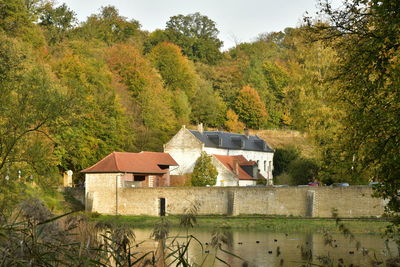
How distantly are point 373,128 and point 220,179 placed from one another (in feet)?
111

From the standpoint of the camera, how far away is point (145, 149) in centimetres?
5191

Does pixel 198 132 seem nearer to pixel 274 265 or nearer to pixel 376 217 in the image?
pixel 376 217

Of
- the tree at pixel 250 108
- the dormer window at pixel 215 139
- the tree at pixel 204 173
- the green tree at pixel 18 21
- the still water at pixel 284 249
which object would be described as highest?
the green tree at pixel 18 21

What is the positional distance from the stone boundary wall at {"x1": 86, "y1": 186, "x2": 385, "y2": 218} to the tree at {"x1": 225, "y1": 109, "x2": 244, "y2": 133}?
80.8 ft

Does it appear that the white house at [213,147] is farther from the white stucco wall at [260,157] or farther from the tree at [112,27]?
the tree at [112,27]

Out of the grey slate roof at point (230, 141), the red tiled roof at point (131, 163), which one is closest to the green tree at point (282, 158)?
the grey slate roof at point (230, 141)

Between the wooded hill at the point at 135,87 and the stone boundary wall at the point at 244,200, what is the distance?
5.08 feet

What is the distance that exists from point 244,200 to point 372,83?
26.4 m

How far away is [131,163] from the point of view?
42.6 meters

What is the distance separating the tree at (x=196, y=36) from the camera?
76125mm

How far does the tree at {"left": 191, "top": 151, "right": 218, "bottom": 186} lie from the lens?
44.2 m

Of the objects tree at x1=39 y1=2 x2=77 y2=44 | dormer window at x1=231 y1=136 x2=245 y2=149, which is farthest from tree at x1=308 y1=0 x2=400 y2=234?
tree at x1=39 y1=2 x2=77 y2=44

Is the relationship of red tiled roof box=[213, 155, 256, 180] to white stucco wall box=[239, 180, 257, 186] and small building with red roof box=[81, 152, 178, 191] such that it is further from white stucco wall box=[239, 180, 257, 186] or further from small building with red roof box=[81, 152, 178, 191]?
small building with red roof box=[81, 152, 178, 191]

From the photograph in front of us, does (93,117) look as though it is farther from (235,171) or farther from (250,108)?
(250,108)
